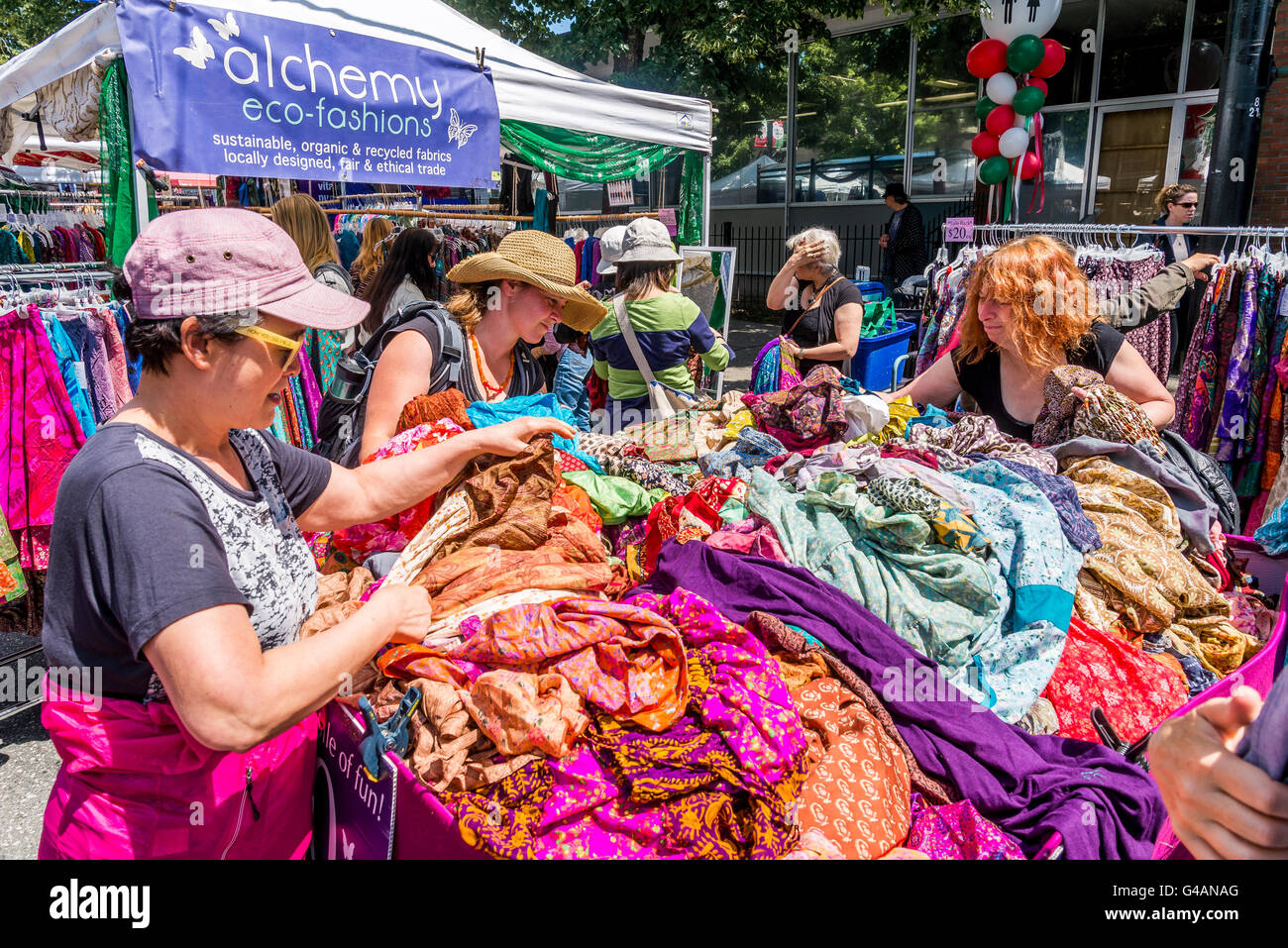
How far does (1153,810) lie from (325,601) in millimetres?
2016

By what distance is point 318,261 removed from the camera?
580 cm

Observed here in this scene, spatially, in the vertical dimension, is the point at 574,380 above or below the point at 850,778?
above

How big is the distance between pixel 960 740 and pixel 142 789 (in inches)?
68.7

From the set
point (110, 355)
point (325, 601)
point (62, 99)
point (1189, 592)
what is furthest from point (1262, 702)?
point (62, 99)

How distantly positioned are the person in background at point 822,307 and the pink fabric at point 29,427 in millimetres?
4105

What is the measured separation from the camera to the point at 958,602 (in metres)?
2.38

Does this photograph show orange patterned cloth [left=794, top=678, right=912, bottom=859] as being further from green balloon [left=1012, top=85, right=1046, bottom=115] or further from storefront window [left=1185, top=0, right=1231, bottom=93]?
storefront window [left=1185, top=0, right=1231, bottom=93]

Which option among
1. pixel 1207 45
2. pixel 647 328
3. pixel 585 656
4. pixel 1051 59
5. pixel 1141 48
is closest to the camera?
pixel 585 656

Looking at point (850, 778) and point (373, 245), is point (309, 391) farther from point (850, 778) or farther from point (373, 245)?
point (850, 778)

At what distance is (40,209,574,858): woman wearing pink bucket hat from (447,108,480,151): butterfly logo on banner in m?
3.71

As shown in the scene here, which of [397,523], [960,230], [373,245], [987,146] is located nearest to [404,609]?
[397,523]

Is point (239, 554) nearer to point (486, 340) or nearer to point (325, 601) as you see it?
point (325, 601)

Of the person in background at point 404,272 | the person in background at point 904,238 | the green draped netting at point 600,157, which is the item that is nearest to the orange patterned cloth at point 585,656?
the person in background at point 404,272

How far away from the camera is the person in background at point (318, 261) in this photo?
5254 mm
